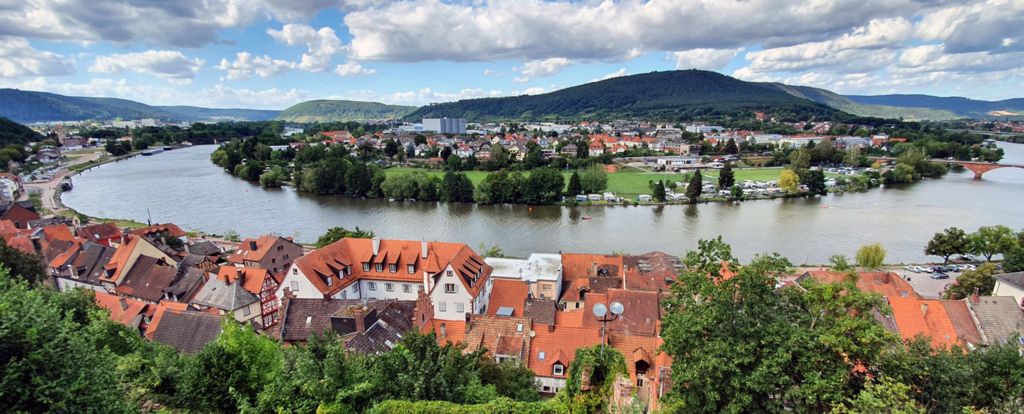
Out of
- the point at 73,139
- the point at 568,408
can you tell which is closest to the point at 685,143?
the point at 568,408

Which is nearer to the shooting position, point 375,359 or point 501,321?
point 375,359

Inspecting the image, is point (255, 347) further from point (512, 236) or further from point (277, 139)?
point (277, 139)

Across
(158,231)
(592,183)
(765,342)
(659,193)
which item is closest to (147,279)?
(158,231)

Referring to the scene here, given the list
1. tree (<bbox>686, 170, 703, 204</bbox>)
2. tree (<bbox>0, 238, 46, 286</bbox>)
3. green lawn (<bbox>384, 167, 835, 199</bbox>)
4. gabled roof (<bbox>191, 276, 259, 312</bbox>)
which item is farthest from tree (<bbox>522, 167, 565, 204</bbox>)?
tree (<bbox>0, 238, 46, 286</bbox>)

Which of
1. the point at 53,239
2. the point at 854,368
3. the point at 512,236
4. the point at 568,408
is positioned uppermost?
the point at 854,368

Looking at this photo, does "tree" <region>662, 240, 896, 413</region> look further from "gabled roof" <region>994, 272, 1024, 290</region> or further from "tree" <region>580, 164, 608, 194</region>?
"tree" <region>580, 164, 608, 194</region>

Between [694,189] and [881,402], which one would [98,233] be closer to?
[881,402]

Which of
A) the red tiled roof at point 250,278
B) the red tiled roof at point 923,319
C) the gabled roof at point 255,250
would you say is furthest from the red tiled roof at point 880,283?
the gabled roof at point 255,250
